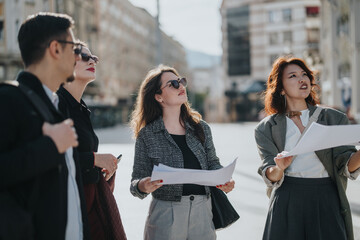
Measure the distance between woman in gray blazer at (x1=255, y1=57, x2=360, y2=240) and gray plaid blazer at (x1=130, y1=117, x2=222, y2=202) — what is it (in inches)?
16.9

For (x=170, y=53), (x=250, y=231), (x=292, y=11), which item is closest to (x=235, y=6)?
(x=292, y=11)

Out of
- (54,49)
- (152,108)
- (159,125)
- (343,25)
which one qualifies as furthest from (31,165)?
(343,25)

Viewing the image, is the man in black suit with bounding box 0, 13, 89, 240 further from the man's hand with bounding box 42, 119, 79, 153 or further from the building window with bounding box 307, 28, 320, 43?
the building window with bounding box 307, 28, 320, 43

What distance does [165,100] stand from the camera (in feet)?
11.4

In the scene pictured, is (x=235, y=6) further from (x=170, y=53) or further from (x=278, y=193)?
(x=278, y=193)

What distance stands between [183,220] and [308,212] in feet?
2.90

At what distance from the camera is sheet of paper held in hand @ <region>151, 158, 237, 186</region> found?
2.74 metres

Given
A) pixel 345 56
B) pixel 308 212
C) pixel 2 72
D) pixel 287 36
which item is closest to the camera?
pixel 308 212

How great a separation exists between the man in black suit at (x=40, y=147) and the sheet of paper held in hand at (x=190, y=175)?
54 cm

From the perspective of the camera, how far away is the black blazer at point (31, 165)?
1.96 metres

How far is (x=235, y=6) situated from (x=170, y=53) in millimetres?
28023

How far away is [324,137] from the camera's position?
2830mm

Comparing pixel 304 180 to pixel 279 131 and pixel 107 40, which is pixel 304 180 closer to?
pixel 279 131

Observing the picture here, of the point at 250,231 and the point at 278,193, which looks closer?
the point at 278,193
